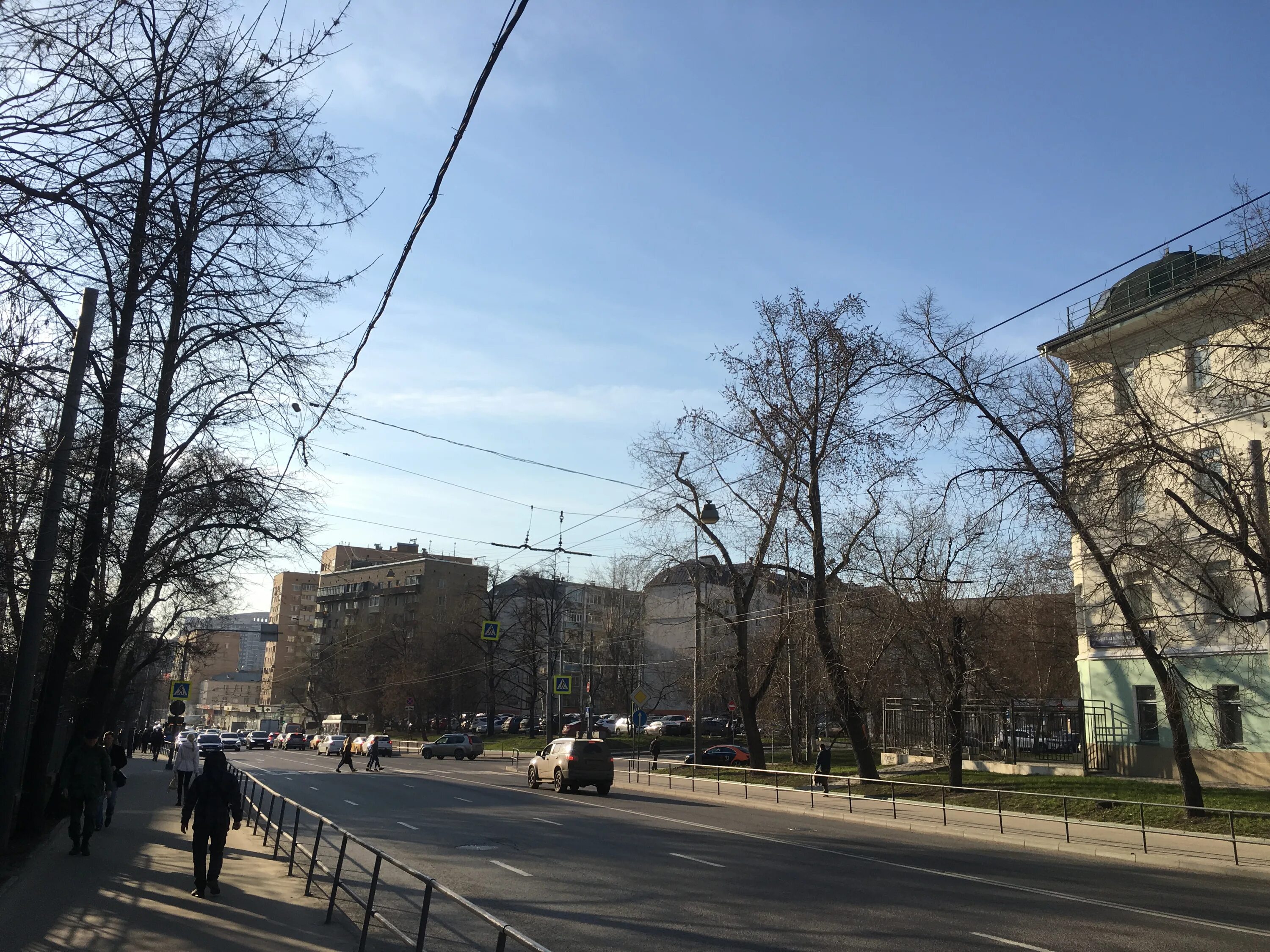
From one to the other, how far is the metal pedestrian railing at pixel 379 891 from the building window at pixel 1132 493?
45.6 feet

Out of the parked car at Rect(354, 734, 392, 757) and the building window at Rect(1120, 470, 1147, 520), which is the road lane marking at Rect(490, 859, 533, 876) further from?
the parked car at Rect(354, 734, 392, 757)

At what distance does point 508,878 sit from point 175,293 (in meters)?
8.15

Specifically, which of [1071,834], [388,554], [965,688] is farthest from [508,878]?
[388,554]

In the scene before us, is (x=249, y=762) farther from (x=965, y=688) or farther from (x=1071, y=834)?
(x=1071, y=834)

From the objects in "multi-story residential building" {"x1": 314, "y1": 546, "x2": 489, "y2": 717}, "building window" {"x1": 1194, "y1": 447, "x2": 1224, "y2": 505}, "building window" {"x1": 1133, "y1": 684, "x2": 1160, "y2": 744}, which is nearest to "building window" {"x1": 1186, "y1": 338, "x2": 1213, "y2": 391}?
"building window" {"x1": 1194, "y1": 447, "x2": 1224, "y2": 505}

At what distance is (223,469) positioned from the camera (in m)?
16.0

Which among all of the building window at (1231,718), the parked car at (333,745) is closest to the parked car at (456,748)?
the parked car at (333,745)

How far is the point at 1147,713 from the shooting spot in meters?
31.8

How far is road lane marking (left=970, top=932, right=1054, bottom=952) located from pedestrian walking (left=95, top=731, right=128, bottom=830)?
12.4 m

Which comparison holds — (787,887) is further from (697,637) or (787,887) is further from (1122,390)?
(697,637)

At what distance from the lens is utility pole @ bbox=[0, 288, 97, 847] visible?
36.5ft

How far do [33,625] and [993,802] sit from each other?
67.5ft

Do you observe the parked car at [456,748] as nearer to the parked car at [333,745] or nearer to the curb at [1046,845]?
the parked car at [333,745]

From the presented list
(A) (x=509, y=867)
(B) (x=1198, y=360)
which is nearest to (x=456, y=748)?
(A) (x=509, y=867)
